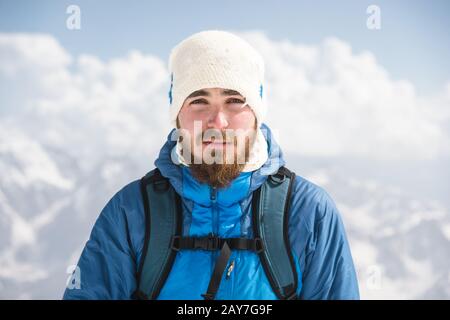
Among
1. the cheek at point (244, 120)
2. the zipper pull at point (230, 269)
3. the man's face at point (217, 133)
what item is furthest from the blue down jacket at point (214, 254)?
the cheek at point (244, 120)

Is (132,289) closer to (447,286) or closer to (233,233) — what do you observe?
(233,233)

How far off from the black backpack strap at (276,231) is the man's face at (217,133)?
272mm

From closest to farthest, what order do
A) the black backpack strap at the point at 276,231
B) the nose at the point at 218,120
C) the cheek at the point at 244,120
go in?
the black backpack strap at the point at 276,231, the nose at the point at 218,120, the cheek at the point at 244,120

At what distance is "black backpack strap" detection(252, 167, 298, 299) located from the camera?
2590mm

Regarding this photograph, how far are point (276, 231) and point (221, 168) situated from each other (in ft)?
1.86

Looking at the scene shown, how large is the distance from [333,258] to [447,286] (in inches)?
1227

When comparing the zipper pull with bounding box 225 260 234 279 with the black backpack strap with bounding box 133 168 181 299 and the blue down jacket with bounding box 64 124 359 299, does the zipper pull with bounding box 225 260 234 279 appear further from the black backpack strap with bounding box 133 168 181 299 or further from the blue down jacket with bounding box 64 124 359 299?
the black backpack strap with bounding box 133 168 181 299

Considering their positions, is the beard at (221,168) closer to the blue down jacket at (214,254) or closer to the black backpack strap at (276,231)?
the blue down jacket at (214,254)

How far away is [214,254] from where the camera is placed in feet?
8.87

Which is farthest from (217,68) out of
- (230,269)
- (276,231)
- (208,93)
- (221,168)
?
(230,269)

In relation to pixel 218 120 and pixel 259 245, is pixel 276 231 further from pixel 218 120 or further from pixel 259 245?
pixel 218 120

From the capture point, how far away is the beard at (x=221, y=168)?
2.85m
